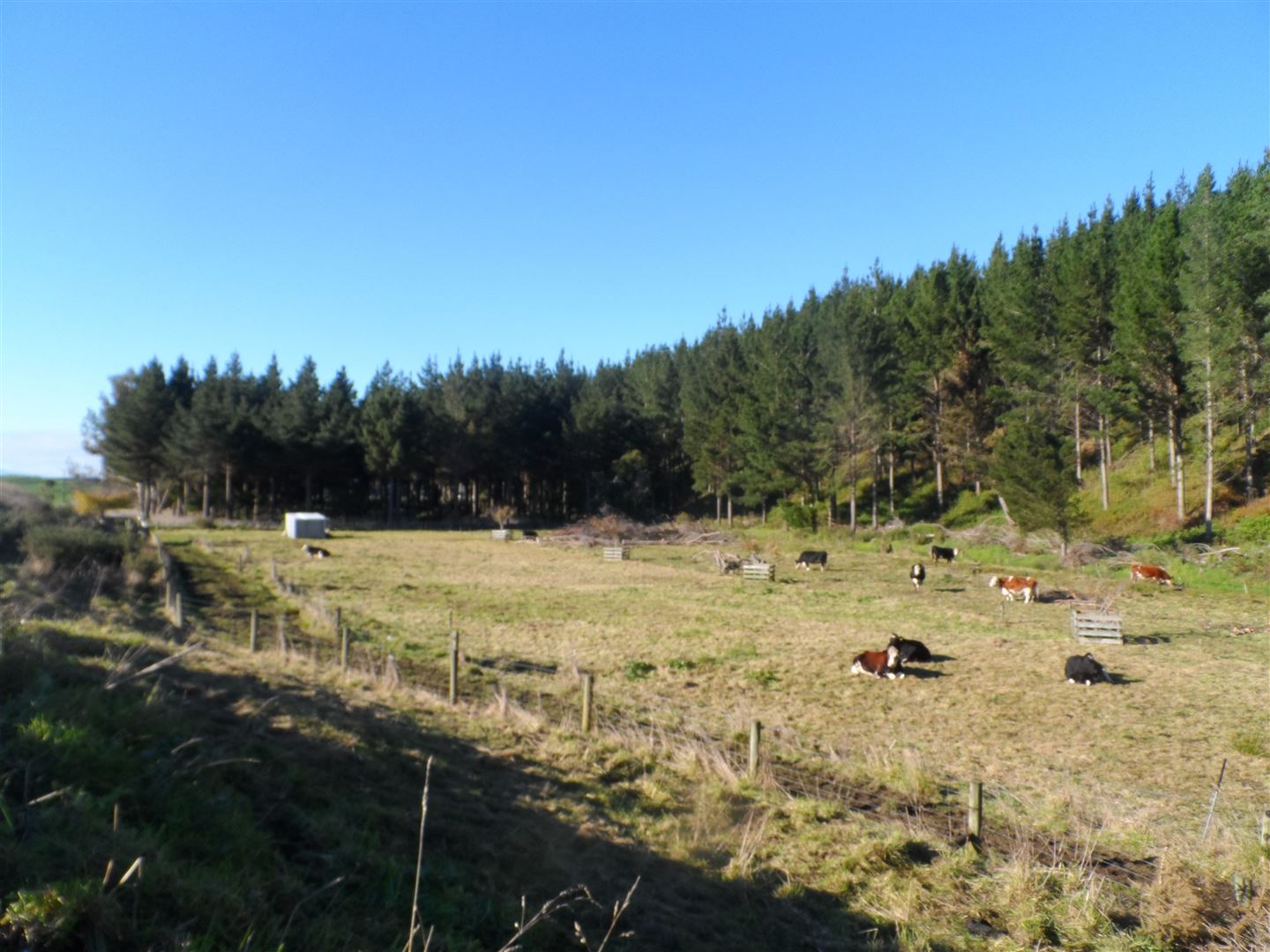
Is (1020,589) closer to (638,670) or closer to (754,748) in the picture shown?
(638,670)

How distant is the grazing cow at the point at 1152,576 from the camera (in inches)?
1052

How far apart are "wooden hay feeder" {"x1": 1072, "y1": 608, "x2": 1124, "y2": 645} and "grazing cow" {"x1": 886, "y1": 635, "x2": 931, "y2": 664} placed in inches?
197

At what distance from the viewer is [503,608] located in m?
23.0

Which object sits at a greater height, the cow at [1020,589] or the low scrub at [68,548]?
the low scrub at [68,548]

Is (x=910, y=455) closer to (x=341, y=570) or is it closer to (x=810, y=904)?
(x=341, y=570)

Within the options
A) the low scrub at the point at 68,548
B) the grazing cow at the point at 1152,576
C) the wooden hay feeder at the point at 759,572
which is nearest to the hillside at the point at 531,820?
the low scrub at the point at 68,548

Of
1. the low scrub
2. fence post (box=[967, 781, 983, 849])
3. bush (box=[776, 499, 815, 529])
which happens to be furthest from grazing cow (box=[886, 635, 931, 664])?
bush (box=[776, 499, 815, 529])

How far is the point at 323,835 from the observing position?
17.8ft

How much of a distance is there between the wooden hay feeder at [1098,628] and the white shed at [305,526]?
145 ft

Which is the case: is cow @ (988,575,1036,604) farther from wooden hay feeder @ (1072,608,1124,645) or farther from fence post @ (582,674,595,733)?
fence post @ (582,674,595,733)

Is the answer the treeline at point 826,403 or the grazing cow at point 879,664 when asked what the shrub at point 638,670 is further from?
the treeline at point 826,403

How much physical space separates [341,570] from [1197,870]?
31.2 meters

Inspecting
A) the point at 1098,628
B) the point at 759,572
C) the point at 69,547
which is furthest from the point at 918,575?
the point at 69,547

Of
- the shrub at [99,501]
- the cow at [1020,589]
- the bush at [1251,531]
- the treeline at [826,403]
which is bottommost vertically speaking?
the cow at [1020,589]
